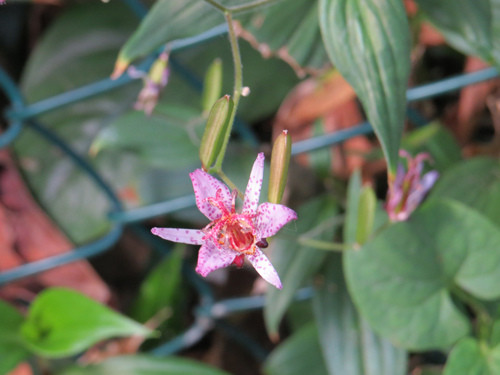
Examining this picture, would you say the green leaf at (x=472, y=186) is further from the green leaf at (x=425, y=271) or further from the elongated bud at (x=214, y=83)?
the elongated bud at (x=214, y=83)

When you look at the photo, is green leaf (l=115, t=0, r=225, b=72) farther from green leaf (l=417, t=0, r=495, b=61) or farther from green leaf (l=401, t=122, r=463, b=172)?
green leaf (l=401, t=122, r=463, b=172)

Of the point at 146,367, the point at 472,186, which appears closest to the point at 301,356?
the point at 146,367

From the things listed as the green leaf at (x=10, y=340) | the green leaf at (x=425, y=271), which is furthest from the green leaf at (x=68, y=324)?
the green leaf at (x=425, y=271)

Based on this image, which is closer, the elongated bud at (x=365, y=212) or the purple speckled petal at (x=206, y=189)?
the purple speckled petal at (x=206, y=189)

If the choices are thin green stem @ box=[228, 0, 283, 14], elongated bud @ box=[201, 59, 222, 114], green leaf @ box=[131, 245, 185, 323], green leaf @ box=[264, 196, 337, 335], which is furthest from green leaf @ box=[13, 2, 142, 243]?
thin green stem @ box=[228, 0, 283, 14]

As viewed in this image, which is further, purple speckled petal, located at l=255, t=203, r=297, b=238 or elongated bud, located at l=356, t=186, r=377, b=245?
elongated bud, located at l=356, t=186, r=377, b=245

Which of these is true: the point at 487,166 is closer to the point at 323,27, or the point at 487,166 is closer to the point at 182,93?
the point at 323,27
